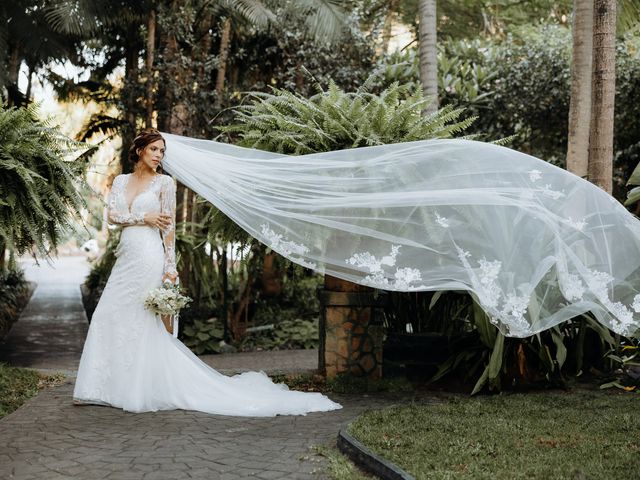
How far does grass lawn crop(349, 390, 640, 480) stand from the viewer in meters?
4.18

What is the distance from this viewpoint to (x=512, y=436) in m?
Result: 4.95

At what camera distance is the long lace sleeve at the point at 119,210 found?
Answer: 6262 millimetres

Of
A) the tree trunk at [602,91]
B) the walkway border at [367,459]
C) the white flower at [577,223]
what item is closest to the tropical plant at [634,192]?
the tree trunk at [602,91]

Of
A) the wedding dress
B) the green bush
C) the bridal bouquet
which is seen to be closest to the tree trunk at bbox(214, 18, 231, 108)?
the green bush

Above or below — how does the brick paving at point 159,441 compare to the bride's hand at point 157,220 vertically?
below

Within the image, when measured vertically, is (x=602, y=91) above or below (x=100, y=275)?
above

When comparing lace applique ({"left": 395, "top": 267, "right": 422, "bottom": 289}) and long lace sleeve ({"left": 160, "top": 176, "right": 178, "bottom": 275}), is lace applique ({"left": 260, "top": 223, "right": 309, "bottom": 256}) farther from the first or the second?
long lace sleeve ({"left": 160, "top": 176, "right": 178, "bottom": 275})

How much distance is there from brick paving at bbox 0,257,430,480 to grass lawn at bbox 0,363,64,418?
13 cm

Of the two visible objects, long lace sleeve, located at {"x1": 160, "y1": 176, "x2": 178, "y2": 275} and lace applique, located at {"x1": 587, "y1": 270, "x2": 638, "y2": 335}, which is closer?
lace applique, located at {"x1": 587, "y1": 270, "x2": 638, "y2": 335}

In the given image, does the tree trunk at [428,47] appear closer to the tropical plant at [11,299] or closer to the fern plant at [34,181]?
the fern plant at [34,181]

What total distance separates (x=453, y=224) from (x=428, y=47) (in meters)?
4.52

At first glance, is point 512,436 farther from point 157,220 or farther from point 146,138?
point 146,138

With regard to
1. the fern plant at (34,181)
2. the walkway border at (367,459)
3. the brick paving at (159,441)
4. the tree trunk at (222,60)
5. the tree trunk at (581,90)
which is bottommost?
the brick paving at (159,441)

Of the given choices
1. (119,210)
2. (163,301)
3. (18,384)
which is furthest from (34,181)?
(18,384)
